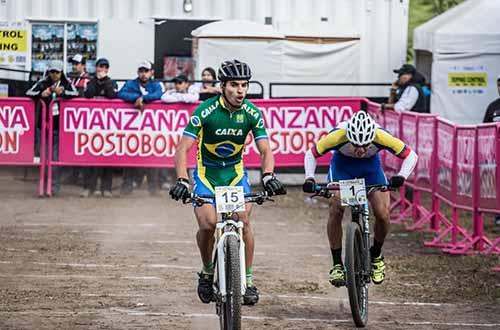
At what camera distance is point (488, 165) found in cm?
1364

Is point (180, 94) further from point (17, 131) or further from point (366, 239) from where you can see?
point (366, 239)

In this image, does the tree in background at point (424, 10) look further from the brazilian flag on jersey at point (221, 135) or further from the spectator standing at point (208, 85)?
the brazilian flag on jersey at point (221, 135)

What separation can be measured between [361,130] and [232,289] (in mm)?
2136

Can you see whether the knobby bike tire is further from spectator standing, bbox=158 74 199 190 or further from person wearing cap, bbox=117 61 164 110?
spectator standing, bbox=158 74 199 190

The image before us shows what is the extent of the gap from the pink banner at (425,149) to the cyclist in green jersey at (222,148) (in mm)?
6372

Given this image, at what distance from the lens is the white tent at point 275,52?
20688 mm

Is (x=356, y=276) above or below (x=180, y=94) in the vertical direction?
below

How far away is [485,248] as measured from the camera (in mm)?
14422

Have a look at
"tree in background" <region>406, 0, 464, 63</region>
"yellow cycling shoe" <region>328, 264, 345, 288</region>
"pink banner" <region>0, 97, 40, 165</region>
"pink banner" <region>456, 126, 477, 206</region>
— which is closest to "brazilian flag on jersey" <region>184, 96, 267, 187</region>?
"yellow cycling shoe" <region>328, 264, 345, 288</region>

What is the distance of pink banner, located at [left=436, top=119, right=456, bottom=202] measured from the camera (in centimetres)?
1472

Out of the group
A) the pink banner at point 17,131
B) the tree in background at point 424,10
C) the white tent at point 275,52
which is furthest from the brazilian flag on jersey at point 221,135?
the tree in background at point 424,10

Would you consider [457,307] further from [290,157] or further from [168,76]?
[168,76]

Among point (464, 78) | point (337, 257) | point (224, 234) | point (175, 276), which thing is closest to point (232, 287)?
point (224, 234)

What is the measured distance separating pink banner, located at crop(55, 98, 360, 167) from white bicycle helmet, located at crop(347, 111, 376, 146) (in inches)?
347
